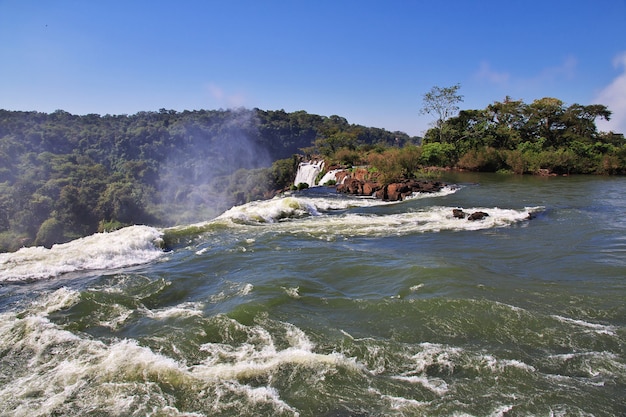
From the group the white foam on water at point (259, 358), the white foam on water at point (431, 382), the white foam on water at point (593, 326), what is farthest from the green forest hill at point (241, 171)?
the white foam on water at point (431, 382)

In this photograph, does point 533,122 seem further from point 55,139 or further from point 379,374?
point 55,139

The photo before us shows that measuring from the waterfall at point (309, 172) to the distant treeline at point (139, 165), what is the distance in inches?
236

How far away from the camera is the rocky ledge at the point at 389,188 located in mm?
20000

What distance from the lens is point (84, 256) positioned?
9.79 metres

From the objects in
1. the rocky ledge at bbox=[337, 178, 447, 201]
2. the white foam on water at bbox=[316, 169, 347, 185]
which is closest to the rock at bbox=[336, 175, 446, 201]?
the rocky ledge at bbox=[337, 178, 447, 201]

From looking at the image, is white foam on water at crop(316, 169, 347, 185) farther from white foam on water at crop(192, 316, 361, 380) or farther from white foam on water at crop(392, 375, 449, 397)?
white foam on water at crop(392, 375, 449, 397)

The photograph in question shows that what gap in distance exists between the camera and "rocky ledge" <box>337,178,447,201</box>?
2000 cm

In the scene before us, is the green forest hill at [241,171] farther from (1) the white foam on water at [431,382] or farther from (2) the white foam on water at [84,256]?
(1) the white foam on water at [431,382]

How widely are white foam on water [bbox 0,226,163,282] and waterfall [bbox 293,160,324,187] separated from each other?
73.0 feet

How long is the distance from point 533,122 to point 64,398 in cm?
4275

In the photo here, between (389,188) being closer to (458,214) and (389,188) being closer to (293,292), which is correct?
(458,214)

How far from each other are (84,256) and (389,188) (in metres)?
14.4

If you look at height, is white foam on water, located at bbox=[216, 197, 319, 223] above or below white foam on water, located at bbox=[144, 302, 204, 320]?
above

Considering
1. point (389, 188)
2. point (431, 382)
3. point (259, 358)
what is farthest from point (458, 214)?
point (259, 358)
